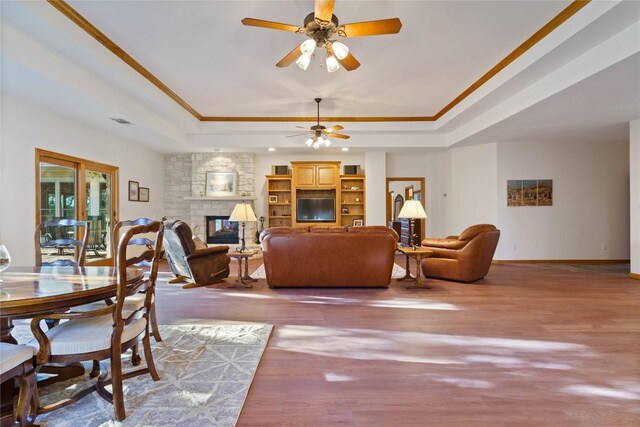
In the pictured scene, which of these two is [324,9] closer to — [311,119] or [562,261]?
[311,119]

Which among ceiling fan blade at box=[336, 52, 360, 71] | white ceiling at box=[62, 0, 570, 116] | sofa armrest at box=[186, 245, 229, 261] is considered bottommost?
sofa armrest at box=[186, 245, 229, 261]

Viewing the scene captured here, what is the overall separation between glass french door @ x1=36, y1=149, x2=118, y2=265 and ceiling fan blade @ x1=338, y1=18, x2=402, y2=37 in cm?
444

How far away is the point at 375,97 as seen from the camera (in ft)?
18.5

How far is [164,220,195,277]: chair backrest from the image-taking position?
14.3 feet

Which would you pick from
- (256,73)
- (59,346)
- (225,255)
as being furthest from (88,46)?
(59,346)

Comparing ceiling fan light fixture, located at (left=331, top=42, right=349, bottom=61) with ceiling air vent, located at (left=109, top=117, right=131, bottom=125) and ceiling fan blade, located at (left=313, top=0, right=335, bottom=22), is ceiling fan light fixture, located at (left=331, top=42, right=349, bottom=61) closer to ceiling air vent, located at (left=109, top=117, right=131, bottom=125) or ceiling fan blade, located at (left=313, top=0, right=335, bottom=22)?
ceiling fan blade, located at (left=313, top=0, right=335, bottom=22)

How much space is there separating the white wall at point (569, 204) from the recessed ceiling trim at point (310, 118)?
2401 mm

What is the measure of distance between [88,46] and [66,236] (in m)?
3.53

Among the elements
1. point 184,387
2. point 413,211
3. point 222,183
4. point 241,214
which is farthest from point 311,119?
point 184,387

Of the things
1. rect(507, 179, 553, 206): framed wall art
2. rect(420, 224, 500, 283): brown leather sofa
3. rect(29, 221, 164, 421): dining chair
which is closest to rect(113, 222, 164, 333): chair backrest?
rect(29, 221, 164, 421): dining chair

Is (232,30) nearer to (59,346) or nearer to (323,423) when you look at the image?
(59,346)

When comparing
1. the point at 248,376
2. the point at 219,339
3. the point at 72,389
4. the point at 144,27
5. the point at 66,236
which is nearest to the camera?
the point at 72,389

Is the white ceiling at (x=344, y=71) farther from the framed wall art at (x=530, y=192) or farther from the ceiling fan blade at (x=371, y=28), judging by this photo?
the framed wall art at (x=530, y=192)

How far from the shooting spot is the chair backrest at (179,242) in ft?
14.3
